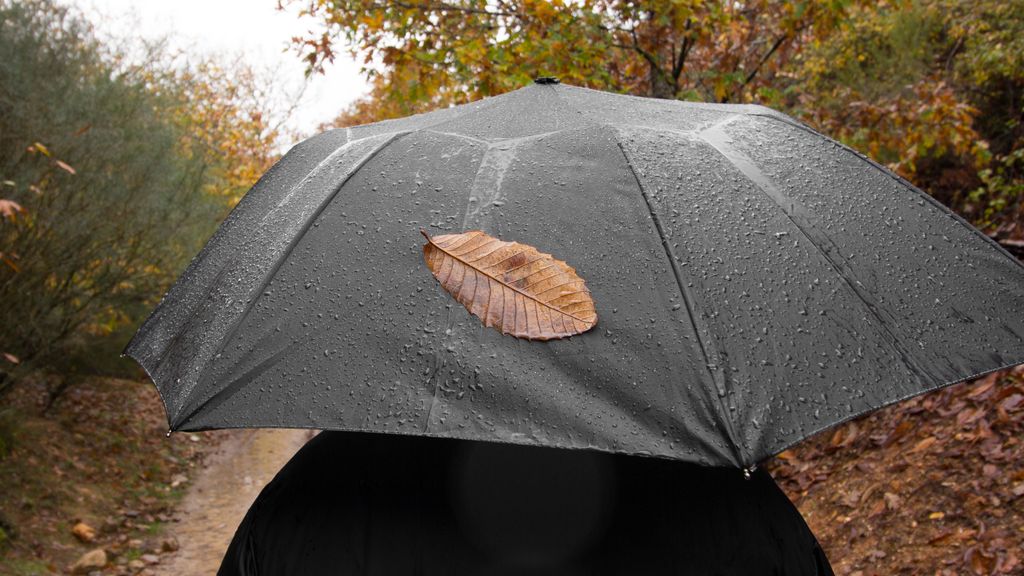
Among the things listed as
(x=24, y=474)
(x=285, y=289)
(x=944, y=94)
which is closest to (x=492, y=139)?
(x=285, y=289)

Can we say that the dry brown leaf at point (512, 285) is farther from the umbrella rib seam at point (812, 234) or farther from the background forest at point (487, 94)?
the background forest at point (487, 94)

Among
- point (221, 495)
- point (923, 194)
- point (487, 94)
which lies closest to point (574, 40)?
point (487, 94)

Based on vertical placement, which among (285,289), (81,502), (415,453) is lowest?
(81,502)

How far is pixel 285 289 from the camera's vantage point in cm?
151

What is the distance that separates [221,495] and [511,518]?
871 cm

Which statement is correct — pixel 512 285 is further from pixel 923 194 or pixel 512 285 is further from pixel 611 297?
pixel 923 194

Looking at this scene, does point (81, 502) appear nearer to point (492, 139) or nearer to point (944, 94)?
point (492, 139)

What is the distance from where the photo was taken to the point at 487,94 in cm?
572

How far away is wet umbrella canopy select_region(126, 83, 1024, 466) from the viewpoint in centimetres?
126

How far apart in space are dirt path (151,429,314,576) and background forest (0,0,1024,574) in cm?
111

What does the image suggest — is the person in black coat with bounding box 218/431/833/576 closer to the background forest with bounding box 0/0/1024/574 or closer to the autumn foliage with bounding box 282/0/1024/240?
the background forest with bounding box 0/0/1024/574

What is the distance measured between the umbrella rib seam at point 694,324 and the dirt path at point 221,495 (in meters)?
6.77

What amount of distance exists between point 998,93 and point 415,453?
347 inches

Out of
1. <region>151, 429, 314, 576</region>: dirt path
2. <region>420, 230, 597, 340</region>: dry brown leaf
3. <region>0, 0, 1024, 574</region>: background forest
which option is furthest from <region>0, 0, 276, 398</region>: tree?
<region>420, 230, 597, 340</region>: dry brown leaf
